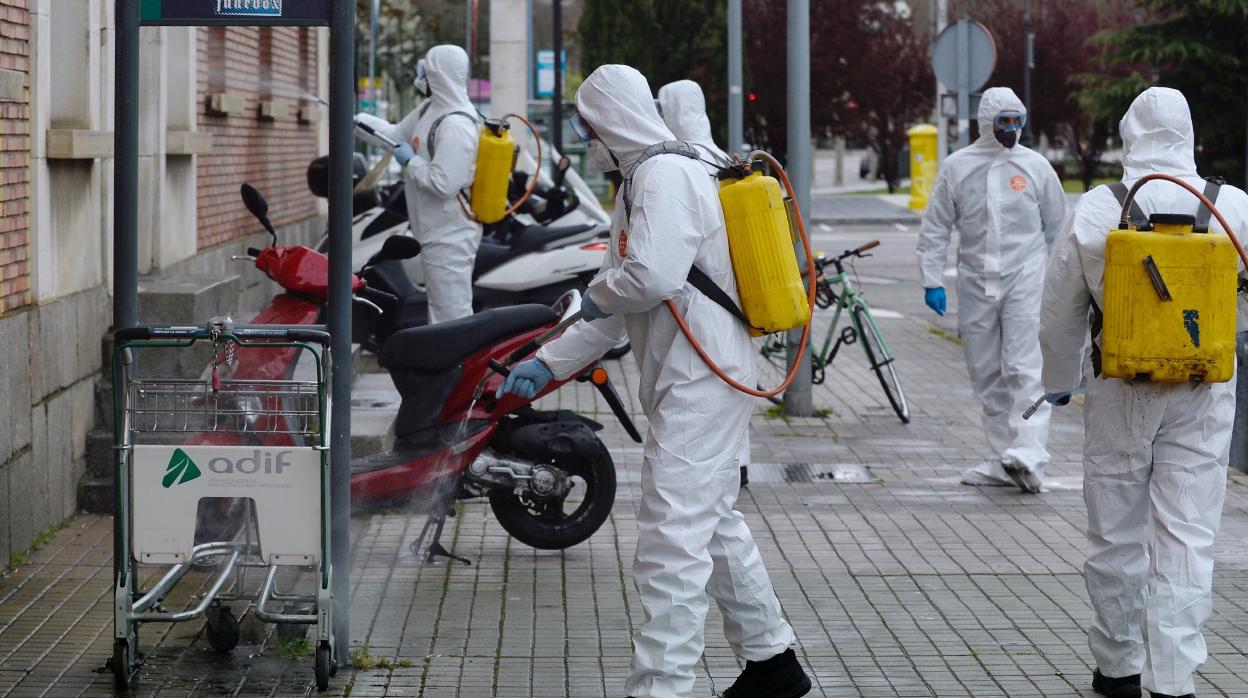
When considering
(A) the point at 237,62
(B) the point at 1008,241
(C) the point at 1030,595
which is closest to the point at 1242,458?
(B) the point at 1008,241

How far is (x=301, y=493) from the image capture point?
5367 millimetres

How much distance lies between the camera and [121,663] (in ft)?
17.6

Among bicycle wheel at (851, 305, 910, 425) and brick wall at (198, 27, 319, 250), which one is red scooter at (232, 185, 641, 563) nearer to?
bicycle wheel at (851, 305, 910, 425)

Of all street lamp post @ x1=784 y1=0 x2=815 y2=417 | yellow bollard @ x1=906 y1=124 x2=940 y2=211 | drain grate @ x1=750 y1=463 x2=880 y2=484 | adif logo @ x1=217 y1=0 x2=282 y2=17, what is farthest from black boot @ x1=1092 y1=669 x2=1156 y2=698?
yellow bollard @ x1=906 y1=124 x2=940 y2=211

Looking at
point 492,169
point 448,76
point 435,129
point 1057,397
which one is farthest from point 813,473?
point 1057,397

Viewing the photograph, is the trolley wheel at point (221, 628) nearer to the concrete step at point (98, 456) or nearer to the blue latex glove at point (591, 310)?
the blue latex glove at point (591, 310)

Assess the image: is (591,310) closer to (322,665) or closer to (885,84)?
(322,665)

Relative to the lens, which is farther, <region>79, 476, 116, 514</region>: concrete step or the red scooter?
<region>79, 476, 116, 514</region>: concrete step

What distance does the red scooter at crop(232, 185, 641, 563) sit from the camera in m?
6.91

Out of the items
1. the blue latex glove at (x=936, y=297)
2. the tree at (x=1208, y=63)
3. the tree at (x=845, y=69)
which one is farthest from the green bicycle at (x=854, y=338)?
the tree at (x=845, y=69)

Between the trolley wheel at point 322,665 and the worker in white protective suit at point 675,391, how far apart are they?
931 millimetres

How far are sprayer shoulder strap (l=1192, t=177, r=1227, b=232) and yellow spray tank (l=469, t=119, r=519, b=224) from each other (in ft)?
18.8

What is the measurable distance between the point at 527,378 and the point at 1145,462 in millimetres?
1826

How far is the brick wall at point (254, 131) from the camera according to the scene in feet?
39.9
